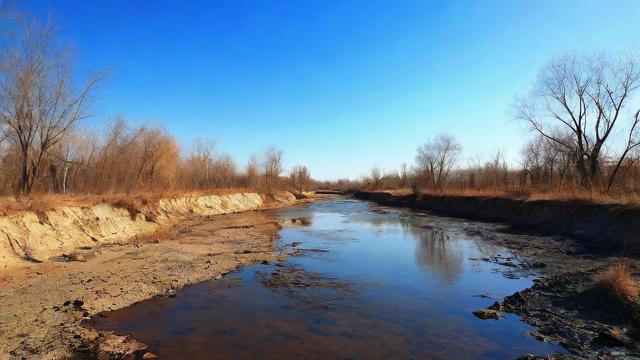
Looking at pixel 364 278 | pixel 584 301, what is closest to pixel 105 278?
pixel 364 278

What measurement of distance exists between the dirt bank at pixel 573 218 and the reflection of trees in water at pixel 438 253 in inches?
212

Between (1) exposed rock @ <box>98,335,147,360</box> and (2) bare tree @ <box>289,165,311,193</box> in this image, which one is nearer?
(1) exposed rock @ <box>98,335,147,360</box>

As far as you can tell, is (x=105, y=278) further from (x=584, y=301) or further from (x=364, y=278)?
(x=584, y=301)

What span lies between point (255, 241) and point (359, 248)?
4.86 m

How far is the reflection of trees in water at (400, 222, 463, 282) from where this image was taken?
1282cm

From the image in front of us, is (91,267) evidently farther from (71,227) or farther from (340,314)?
(340,314)

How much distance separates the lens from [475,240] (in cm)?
1953

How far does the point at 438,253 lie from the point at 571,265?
470 cm

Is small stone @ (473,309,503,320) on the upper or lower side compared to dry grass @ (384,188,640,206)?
lower

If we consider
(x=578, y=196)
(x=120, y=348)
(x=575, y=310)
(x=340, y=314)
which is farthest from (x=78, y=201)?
(x=578, y=196)

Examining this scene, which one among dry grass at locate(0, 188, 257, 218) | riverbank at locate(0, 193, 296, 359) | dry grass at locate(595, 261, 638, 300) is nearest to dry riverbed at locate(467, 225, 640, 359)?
dry grass at locate(595, 261, 638, 300)

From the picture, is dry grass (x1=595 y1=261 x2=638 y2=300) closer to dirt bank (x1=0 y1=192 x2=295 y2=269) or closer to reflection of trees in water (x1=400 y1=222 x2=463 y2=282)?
reflection of trees in water (x1=400 y1=222 x2=463 y2=282)

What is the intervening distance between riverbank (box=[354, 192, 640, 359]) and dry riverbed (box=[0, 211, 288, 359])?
25.0 ft

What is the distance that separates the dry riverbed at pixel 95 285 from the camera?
6219mm
